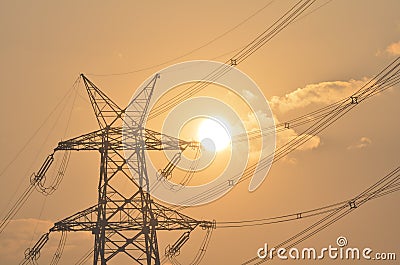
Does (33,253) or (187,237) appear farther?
(33,253)

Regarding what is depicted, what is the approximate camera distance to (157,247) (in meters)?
89.0

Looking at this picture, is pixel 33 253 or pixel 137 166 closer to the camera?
pixel 137 166

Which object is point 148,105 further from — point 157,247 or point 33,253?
point 33,253

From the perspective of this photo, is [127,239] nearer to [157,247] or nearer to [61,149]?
[157,247]

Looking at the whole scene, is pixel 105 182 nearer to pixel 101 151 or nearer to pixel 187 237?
pixel 101 151

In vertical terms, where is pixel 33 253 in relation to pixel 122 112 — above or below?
below

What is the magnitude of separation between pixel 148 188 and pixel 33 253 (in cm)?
1655

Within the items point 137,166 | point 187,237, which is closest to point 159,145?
point 137,166

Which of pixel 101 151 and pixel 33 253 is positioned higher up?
pixel 101 151

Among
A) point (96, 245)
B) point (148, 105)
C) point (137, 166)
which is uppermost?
point (148, 105)

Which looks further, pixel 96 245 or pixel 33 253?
pixel 33 253

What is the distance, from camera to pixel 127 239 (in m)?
91.2

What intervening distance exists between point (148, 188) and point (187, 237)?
5.72 m

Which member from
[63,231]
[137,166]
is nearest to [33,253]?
[63,231]
